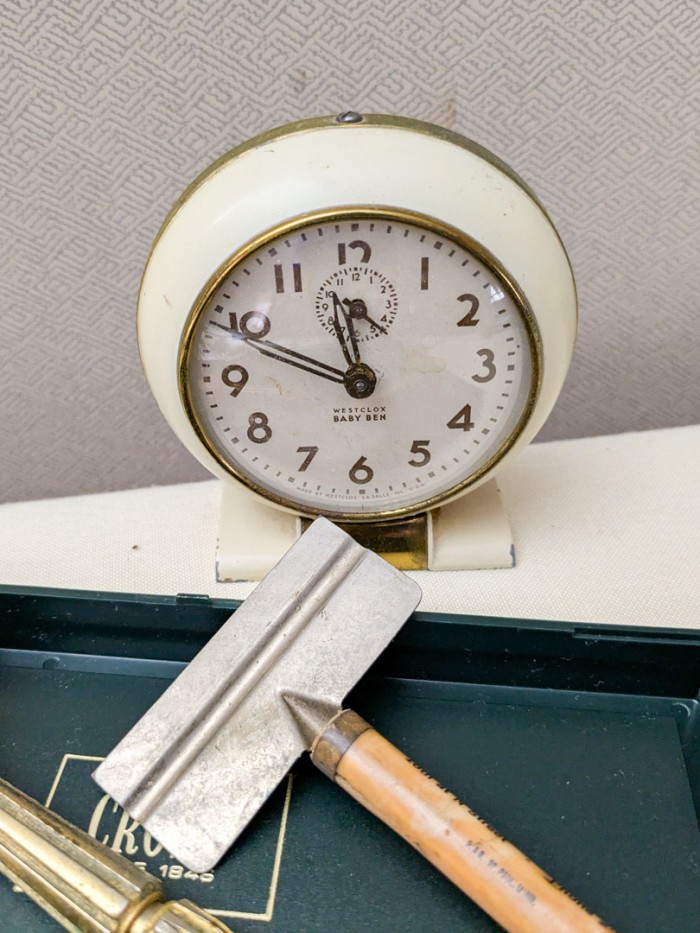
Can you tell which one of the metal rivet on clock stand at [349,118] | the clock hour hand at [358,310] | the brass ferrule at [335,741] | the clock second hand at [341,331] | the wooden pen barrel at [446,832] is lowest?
the wooden pen barrel at [446,832]

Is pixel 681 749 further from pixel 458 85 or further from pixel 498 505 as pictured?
pixel 458 85

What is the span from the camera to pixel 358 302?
647 mm

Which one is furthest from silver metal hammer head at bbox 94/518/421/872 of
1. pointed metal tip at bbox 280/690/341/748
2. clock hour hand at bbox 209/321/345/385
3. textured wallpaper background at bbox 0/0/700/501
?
textured wallpaper background at bbox 0/0/700/501

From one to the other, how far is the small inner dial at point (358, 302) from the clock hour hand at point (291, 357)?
27 mm

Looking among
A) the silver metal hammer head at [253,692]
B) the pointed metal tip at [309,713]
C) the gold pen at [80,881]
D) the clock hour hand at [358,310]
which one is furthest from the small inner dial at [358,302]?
the gold pen at [80,881]

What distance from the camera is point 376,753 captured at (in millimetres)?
588

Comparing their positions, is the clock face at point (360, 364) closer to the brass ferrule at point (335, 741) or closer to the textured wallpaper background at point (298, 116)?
the brass ferrule at point (335, 741)

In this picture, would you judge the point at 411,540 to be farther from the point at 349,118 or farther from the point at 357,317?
the point at 349,118

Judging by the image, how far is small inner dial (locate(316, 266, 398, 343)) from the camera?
64 centimetres

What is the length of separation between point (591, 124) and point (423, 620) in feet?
1.64

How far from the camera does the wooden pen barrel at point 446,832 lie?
1.71ft

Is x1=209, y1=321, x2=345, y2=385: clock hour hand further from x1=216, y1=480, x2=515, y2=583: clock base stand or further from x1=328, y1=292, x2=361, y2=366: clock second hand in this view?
x1=216, y1=480, x2=515, y2=583: clock base stand

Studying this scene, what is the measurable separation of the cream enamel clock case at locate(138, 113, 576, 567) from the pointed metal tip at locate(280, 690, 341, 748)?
157 millimetres

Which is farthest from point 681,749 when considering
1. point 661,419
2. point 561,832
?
point 661,419
